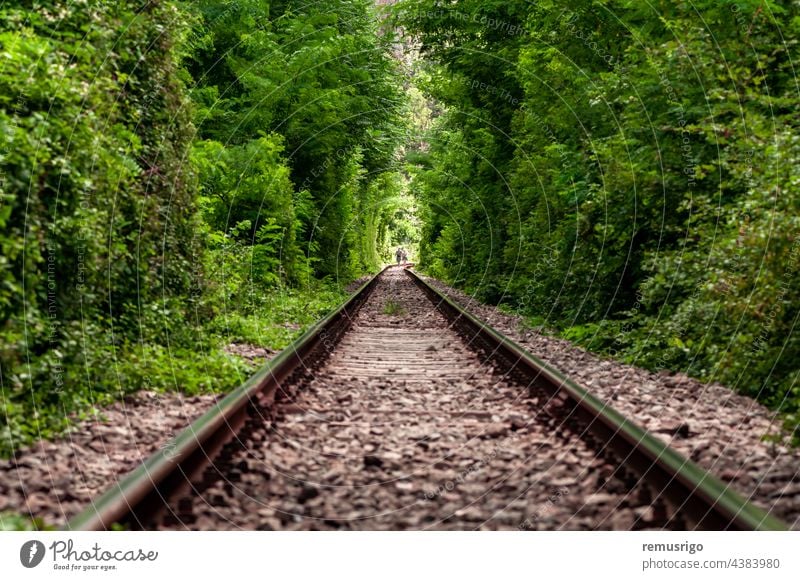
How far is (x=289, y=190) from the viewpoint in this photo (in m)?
19.3

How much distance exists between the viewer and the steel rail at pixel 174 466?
11.4 ft

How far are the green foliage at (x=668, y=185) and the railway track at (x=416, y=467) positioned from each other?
72.8 inches

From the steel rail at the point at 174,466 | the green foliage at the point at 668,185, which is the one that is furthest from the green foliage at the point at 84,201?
the green foliage at the point at 668,185

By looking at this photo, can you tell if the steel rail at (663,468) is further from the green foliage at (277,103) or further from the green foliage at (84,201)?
the green foliage at (277,103)

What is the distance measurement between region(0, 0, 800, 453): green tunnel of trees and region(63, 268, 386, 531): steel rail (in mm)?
1081

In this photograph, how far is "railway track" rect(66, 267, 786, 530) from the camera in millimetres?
3902

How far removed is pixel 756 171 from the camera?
7.87 meters

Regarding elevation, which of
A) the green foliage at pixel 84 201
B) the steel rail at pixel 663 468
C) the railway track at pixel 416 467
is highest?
the green foliage at pixel 84 201

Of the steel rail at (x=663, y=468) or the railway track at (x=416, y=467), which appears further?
the railway track at (x=416, y=467)

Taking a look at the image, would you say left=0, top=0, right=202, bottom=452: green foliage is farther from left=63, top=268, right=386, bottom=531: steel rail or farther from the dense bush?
left=63, top=268, right=386, bottom=531: steel rail

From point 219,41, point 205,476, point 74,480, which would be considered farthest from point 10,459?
point 219,41

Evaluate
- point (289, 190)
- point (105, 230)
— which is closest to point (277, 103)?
point (289, 190)

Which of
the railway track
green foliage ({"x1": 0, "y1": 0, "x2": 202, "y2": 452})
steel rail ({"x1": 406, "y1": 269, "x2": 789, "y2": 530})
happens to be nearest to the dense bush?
green foliage ({"x1": 0, "y1": 0, "x2": 202, "y2": 452})
